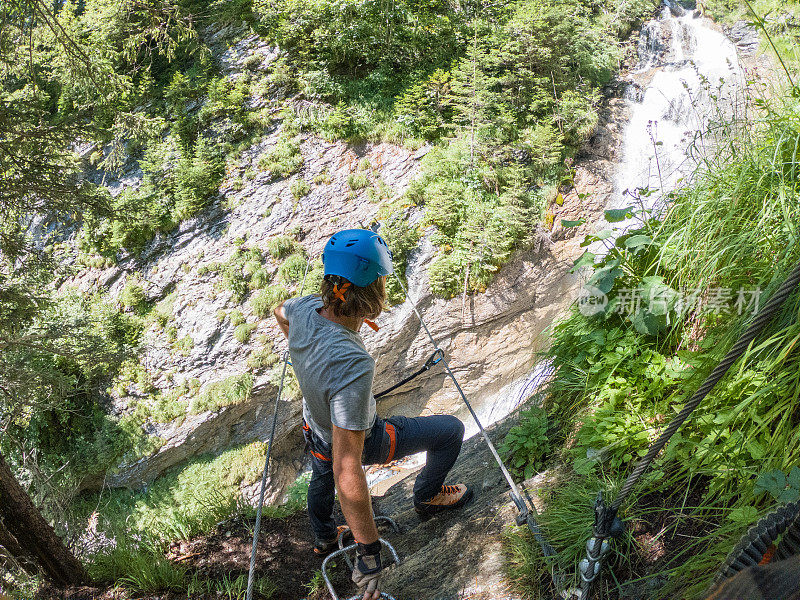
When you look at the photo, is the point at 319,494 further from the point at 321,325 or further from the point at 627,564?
the point at 627,564

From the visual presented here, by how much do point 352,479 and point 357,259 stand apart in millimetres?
1072

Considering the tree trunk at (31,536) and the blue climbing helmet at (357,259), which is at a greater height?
the blue climbing helmet at (357,259)

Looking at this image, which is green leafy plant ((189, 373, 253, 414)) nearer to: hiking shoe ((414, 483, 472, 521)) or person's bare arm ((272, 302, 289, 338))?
person's bare arm ((272, 302, 289, 338))

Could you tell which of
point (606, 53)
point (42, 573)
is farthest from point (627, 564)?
point (606, 53)

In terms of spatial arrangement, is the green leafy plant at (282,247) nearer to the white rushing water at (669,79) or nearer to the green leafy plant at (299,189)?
the green leafy plant at (299,189)

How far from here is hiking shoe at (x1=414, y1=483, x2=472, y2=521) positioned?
10.7 feet

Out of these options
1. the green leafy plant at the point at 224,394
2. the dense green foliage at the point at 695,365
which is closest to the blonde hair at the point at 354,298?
the dense green foliage at the point at 695,365

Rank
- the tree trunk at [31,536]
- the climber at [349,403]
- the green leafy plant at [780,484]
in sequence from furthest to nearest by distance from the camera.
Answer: the tree trunk at [31,536] < the climber at [349,403] < the green leafy plant at [780,484]

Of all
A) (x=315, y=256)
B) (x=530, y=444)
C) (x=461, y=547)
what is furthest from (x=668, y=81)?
(x=461, y=547)

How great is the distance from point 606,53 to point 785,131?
10.8m

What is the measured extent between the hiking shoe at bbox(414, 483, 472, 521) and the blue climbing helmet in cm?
179

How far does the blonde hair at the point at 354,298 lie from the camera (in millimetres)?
2414

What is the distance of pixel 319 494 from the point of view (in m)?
3.05

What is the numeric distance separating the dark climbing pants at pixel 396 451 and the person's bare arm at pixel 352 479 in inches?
19.6
